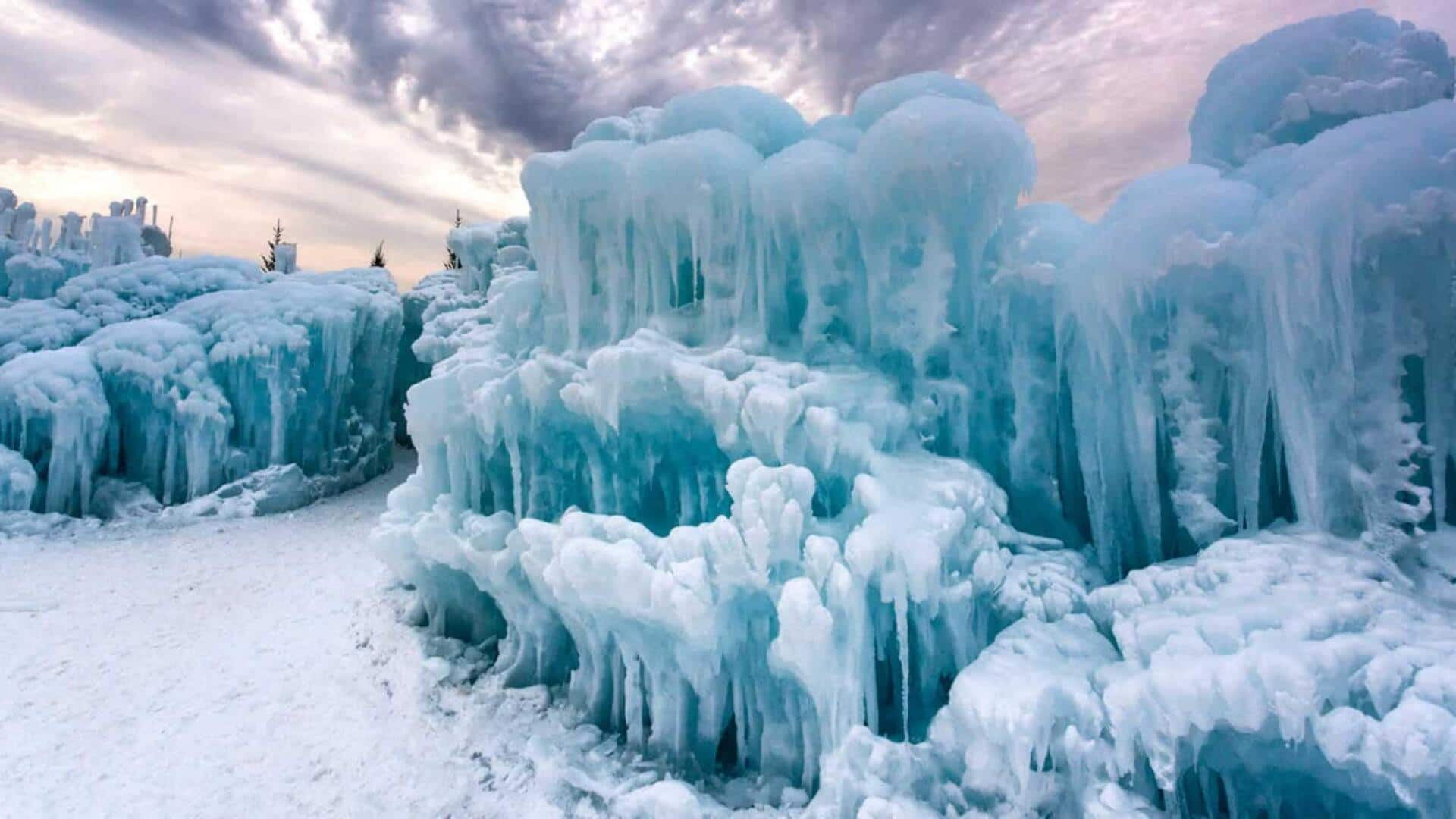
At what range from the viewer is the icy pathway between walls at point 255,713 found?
6.52 meters

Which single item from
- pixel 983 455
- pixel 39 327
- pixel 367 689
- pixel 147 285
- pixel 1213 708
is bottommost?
pixel 367 689

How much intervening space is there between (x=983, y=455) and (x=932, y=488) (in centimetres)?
→ 178

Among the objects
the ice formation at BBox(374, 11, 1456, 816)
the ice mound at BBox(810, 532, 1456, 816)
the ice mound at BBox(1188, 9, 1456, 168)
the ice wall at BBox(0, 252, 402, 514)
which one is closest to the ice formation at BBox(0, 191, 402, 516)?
the ice wall at BBox(0, 252, 402, 514)

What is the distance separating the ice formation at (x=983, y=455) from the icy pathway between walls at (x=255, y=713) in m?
0.82

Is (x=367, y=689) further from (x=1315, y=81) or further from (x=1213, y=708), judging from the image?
(x=1315, y=81)

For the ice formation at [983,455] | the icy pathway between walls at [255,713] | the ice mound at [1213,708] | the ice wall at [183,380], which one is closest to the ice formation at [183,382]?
the ice wall at [183,380]

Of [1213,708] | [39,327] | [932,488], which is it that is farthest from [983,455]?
[39,327]

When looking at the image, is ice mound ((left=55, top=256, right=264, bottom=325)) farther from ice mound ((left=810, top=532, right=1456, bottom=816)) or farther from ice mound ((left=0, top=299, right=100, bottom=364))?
ice mound ((left=810, top=532, right=1456, bottom=816))

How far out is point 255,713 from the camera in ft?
25.9

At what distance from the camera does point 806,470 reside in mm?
6180

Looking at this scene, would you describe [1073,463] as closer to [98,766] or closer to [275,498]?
[98,766]

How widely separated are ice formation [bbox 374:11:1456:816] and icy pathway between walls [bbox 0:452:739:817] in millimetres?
821

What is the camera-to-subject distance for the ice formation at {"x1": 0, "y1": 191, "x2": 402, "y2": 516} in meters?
14.5

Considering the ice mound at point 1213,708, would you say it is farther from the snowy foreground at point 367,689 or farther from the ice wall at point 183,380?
the ice wall at point 183,380
